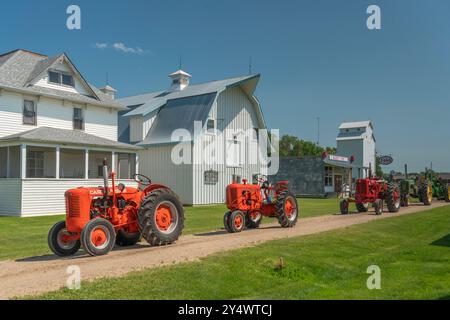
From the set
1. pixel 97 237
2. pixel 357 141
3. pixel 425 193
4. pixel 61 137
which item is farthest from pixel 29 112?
pixel 357 141

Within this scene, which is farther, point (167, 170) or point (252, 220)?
point (167, 170)

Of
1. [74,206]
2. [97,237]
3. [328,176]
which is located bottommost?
[97,237]

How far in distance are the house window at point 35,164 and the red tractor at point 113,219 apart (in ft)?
52.9

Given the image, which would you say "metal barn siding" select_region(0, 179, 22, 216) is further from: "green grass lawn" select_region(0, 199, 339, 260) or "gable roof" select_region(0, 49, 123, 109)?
"gable roof" select_region(0, 49, 123, 109)

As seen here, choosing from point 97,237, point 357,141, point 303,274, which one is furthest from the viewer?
point 357,141

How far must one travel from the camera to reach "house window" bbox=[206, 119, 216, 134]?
29.7 metres

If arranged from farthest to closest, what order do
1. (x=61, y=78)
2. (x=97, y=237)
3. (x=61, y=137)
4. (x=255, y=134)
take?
(x=255, y=134) → (x=61, y=78) → (x=61, y=137) → (x=97, y=237)

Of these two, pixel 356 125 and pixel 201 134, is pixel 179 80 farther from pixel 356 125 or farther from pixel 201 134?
pixel 356 125

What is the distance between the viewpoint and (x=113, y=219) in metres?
10.2

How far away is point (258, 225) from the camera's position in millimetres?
15227

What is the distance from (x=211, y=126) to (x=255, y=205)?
15.7 meters
